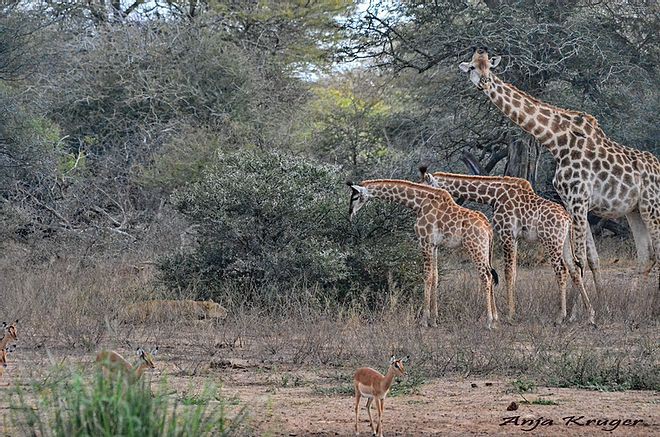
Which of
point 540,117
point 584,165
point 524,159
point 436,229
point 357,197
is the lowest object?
point 436,229

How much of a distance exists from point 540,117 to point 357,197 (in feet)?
8.72

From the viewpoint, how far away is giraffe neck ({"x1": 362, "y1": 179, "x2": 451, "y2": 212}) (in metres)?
12.8

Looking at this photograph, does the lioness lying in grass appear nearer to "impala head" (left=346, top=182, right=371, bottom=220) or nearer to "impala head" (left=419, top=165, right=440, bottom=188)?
"impala head" (left=346, top=182, right=371, bottom=220)

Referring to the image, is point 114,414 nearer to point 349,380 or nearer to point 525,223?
point 349,380

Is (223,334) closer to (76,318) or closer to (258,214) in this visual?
(76,318)

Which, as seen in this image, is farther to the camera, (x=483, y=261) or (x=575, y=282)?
(x=575, y=282)

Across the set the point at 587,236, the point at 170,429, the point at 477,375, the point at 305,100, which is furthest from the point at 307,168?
the point at 305,100

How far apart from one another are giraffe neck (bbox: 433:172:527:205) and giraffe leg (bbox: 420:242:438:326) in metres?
1.21

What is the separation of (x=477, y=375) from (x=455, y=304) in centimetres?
400

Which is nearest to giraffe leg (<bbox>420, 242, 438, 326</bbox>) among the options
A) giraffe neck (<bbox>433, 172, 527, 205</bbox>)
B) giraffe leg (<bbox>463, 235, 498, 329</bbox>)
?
giraffe leg (<bbox>463, 235, 498, 329</bbox>)

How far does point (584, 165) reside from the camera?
13719 mm

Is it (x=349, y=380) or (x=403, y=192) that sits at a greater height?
(x=403, y=192)

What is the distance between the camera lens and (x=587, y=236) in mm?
14125

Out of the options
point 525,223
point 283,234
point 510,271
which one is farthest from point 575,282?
point 283,234
